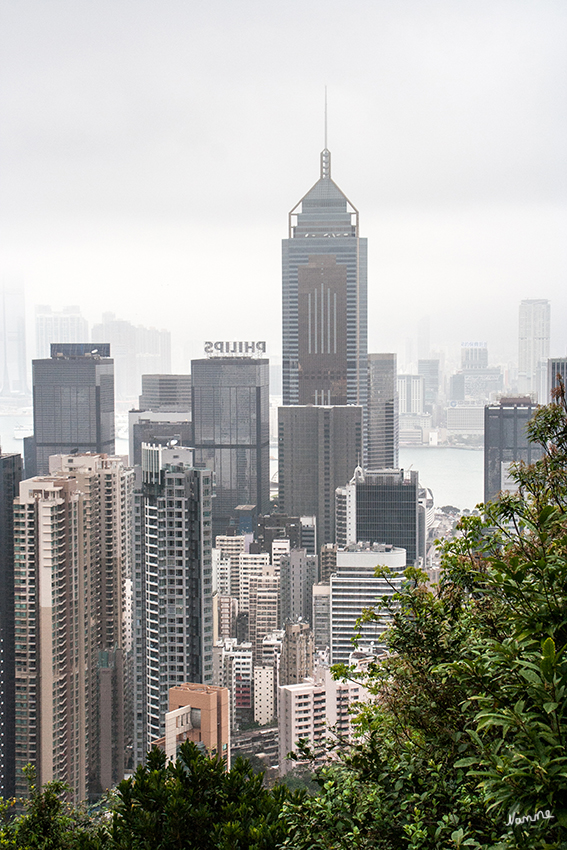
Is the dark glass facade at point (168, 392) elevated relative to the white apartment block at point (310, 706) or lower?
elevated

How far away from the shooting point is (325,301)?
73.5 feet

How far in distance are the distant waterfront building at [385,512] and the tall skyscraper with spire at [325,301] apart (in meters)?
7.13

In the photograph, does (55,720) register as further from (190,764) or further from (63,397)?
(63,397)

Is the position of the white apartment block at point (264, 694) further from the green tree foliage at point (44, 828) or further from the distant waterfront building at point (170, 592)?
the green tree foliage at point (44, 828)

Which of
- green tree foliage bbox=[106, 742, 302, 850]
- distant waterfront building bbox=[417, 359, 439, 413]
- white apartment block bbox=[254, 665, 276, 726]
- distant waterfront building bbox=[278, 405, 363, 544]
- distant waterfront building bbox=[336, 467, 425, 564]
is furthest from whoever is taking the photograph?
distant waterfront building bbox=[278, 405, 363, 544]

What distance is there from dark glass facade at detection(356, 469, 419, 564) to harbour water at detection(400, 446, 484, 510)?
38 cm

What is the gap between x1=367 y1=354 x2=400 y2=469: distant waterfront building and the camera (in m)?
18.4

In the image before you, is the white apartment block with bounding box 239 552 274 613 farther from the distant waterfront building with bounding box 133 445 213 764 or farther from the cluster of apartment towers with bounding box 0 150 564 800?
the distant waterfront building with bounding box 133 445 213 764

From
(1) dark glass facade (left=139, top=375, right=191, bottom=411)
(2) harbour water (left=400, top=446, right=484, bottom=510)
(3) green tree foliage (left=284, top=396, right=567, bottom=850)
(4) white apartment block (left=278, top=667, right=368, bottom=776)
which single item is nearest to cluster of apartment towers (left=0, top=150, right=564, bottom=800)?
(4) white apartment block (left=278, top=667, right=368, bottom=776)

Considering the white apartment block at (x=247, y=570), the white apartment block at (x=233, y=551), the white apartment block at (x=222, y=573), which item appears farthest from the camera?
the white apartment block at (x=233, y=551)

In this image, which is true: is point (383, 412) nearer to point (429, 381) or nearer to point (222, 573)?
point (429, 381)

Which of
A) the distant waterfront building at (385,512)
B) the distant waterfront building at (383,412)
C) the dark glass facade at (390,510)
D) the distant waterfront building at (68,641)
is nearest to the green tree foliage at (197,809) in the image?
the distant waterfront building at (68,641)

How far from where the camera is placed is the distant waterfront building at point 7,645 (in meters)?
6.39

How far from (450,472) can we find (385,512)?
1.27 metres
